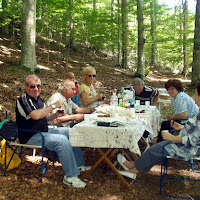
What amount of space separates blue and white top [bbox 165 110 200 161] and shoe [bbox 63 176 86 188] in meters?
1.22

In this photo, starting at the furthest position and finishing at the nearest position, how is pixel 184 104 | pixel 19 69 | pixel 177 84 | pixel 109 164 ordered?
pixel 19 69 → pixel 177 84 → pixel 184 104 → pixel 109 164

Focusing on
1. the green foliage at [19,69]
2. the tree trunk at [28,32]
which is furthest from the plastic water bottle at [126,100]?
the tree trunk at [28,32]

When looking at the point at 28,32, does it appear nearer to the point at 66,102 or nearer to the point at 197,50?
the point at 66,102

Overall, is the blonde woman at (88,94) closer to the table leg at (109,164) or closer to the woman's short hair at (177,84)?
the woman's short hair at (177,84)

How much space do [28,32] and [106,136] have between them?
22.3 ft

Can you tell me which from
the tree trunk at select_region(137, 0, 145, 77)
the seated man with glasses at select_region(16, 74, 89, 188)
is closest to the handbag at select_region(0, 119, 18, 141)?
the seated man with glasses at select_region(16, 74, 89, 188)

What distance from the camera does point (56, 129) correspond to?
358cm

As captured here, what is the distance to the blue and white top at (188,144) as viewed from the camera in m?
2.67

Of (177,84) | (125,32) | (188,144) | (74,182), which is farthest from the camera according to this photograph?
(125,32)

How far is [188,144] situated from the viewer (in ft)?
8.81

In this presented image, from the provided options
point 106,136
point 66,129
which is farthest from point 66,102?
point 106,136

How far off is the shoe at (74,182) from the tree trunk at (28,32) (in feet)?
21.0

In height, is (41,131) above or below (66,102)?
below

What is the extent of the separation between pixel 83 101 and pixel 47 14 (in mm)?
7369
